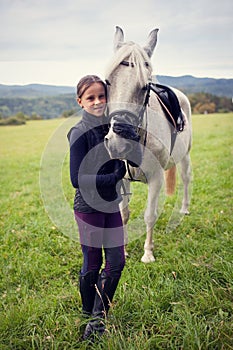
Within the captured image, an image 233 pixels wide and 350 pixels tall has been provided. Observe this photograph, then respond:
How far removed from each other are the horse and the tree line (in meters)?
25.0

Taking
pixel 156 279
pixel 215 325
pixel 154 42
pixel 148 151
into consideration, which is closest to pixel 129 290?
pixel 156 279

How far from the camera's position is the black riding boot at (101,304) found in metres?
2.30

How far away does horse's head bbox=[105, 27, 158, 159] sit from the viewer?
2129 mm

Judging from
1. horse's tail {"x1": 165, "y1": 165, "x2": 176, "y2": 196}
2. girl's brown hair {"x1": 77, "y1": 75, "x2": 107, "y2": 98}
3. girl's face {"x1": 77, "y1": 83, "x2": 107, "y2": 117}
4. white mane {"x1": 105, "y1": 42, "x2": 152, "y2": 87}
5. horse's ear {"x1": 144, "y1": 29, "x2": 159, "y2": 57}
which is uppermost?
horse's ear {"x1": 144, "y1": 29, "x2": 159, "y2": 57}

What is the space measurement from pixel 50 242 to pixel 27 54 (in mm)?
5045

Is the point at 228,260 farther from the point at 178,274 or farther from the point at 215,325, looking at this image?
the point at 215,325

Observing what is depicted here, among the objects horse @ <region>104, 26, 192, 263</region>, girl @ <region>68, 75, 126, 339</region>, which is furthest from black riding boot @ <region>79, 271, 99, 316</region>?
horse @ <region>104, 26, 192, 263</region>

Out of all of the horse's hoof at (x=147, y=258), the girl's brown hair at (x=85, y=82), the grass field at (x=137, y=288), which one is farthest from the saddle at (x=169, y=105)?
the horse's hoof at (x=147, y=258)

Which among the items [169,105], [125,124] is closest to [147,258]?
[169,105]

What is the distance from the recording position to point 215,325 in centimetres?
224

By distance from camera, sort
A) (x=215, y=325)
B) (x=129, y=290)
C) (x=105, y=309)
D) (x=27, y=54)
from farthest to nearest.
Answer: (x=27, y=54) < (x=129, y=290) < (x=105, y=309) < (x=215, y=325)

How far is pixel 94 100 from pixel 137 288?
5.88 ft

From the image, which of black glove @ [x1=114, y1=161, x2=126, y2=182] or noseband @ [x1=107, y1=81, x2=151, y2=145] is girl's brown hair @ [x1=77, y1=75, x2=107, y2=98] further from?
black glove @ [x1=114, y1=161, x2=126, y2=182]

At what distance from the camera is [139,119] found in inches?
96.6
